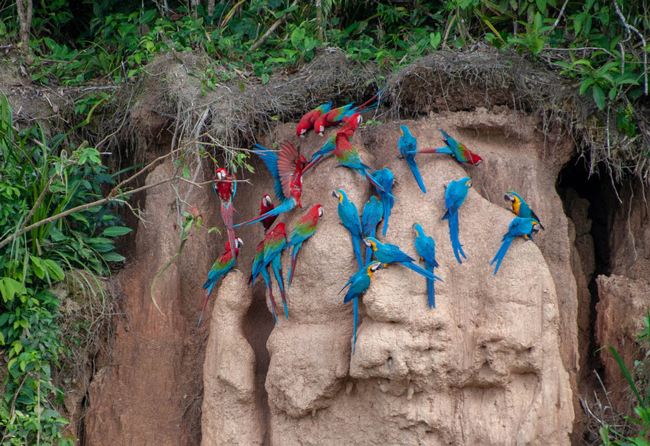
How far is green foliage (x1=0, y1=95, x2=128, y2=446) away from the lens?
4.07 m

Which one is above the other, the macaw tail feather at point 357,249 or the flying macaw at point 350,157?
the flying macaw at point 350,157

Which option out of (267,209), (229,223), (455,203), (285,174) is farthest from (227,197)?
(455,203)

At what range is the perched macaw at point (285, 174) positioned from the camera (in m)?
4.11

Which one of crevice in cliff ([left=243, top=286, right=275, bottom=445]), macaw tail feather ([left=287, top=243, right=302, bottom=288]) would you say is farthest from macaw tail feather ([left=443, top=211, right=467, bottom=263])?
crevice in cliff ([left=243, top=286, right=275, bottom=445])

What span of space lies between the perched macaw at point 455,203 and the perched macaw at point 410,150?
18 cm

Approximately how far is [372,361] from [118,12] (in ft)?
11.2

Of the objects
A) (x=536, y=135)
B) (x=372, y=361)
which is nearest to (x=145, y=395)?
(x=372, y=361)

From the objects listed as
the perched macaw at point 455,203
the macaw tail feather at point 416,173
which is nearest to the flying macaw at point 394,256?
the perched macaw at point 455,203

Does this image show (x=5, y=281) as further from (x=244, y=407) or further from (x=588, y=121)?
(x=588, y=121)

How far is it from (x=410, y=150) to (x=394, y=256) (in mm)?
669

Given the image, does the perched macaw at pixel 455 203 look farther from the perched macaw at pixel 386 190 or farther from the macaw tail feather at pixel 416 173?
the perched macaw at pixel 386 190

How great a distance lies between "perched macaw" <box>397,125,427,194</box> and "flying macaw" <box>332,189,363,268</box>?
0.41 m

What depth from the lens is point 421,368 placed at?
12.2 feet

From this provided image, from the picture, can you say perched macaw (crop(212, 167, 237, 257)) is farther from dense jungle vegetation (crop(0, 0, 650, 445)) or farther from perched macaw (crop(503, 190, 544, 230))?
perched macaw (crop(503, 190, 544, 230))
